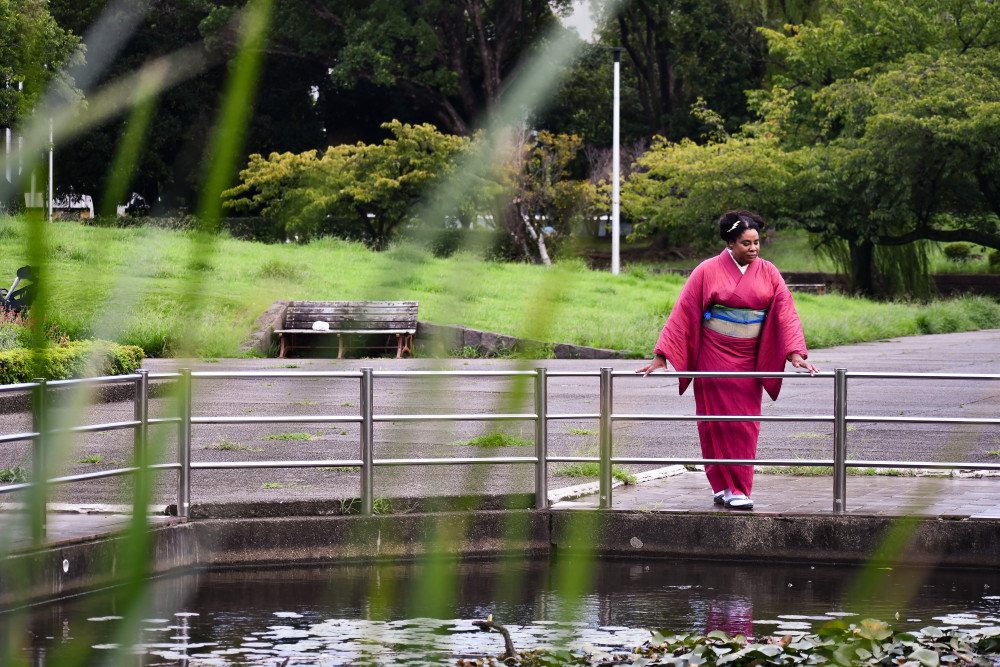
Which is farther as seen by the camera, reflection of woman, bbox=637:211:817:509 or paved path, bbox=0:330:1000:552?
reflection of woman, bbox=637:211:817:509

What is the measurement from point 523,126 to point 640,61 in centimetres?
4327

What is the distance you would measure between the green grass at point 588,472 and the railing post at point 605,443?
3.34ft

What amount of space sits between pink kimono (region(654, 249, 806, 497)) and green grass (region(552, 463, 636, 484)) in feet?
3.02

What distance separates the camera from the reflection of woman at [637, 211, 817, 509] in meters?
7.15

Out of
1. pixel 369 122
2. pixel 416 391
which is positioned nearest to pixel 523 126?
pixel 416 391

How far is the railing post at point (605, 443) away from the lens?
7.15 meters

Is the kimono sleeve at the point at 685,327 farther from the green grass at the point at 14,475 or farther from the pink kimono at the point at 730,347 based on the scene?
the green grass at the point at 14,475

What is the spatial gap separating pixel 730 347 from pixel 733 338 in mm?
54

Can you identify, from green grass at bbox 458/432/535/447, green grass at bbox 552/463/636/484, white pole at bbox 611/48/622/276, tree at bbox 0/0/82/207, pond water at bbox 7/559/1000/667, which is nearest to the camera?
tree at bbox 0/0/82/207

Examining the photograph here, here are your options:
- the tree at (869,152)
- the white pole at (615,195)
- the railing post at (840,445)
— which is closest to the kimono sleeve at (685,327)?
the white pole at (615,195)

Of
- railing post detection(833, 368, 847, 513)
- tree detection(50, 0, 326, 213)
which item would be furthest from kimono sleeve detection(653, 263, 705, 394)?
tree detection(50, 0, 326, 213)

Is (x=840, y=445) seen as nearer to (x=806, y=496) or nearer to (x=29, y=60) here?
(x=806, y=496)

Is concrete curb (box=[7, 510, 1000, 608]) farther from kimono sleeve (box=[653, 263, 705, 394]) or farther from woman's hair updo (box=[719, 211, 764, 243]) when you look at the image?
woman's hair updo (box=[719, 211, 764, 243])

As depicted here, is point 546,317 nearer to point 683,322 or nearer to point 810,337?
point 683,322
